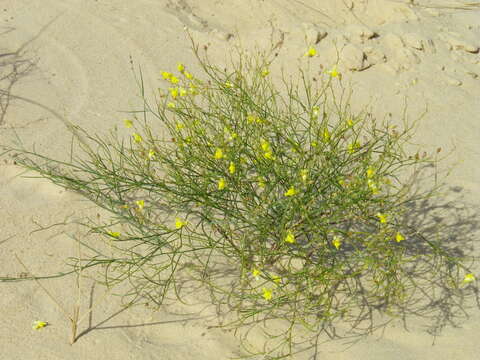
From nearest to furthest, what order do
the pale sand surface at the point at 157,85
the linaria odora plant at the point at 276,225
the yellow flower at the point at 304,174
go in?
the yellow flower at the point at 304,174 < the linaria odora plant at the point at 276,225 < the pale sand surface at the point at 157,85

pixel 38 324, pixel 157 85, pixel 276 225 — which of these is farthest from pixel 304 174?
pixel 157 85

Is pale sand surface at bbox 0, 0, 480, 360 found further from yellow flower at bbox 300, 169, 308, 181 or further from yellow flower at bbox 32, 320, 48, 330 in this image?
yellow flower at bbox 300, 169, 308, 181

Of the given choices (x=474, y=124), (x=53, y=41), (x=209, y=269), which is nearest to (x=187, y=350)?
(x=209, y=269)

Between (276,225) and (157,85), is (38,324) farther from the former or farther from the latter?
(157,85)

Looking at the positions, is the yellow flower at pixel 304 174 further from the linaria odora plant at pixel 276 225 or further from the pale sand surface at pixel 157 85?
the pale sand surface at pixel 157 85

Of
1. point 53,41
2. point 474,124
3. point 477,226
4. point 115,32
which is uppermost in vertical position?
point 115,32

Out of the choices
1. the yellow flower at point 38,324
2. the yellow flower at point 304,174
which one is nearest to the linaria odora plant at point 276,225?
the yellow flower at point 304,174

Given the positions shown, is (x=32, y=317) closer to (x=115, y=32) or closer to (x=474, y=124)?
(x=115, y=32)

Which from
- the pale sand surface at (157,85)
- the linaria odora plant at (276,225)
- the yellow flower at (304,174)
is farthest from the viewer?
the pale sand surface at (157,85)
